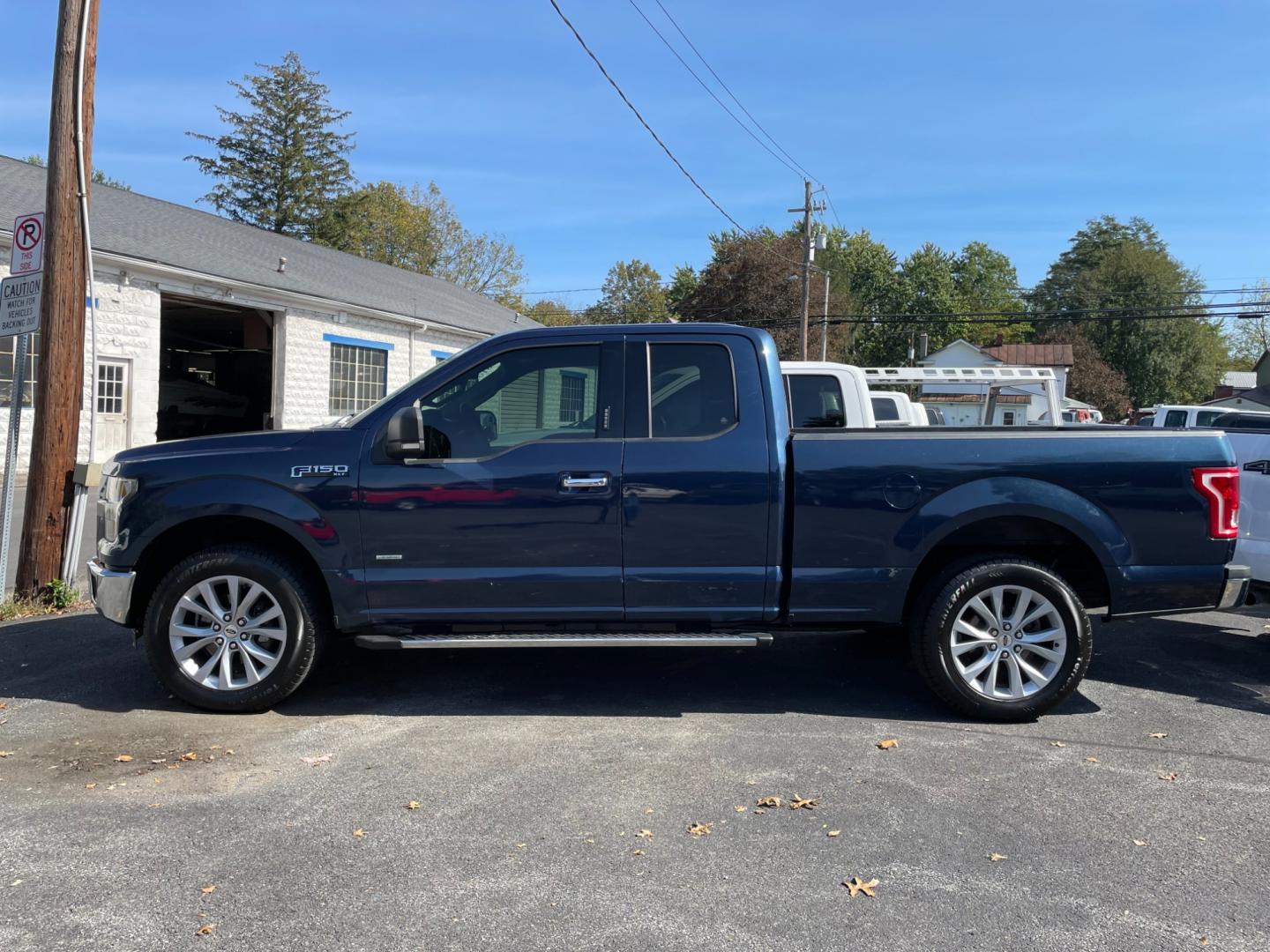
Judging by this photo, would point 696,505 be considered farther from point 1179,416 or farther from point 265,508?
point 1179,416

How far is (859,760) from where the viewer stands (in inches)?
175

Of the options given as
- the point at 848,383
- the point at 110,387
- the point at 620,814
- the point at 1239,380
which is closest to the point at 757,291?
the point at 110,387

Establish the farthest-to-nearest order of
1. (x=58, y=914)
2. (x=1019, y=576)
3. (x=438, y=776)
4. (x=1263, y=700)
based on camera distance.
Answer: (x=1263, y=700) → (x=1019, y=576) → (x=438, y=776) → (x=58, y=914)

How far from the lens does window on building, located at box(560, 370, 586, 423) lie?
506 centimetres

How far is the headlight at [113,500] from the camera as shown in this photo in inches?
198

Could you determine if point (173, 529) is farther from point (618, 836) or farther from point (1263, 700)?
point (1263, 700)

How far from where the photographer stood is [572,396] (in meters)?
5.09

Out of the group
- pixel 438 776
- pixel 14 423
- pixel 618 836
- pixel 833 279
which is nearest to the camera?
pixel 618 836

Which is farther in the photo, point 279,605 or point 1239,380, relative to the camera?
point 1239,380

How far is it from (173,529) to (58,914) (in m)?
2.43

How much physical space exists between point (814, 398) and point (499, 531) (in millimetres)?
4886

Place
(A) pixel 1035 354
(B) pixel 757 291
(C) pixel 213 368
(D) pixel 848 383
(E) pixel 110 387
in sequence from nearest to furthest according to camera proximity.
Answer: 1. (D) pixel 848 383
2. (E) pixel 110 387
3. (C) pixel 213 368
4. (B) pixel 757 291
5. (A) pixel 1035 354

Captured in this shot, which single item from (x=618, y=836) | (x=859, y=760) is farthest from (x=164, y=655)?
(x=859, y=760)

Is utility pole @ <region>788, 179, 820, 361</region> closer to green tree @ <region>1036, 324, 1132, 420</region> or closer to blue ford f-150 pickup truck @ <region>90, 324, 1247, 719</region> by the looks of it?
blue ford f-150 pickup truck @ <region>90, 324, 1247, 719</region>
